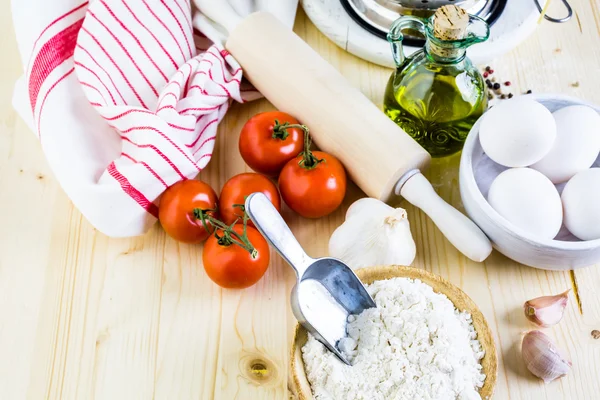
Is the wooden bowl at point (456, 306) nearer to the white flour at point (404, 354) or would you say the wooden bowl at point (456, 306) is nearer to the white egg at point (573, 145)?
the white flour at point (404, 354)

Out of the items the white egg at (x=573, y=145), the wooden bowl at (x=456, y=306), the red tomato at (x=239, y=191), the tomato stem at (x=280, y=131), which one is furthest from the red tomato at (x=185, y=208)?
the white egg at (x=573, y=145)

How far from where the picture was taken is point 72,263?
101cm

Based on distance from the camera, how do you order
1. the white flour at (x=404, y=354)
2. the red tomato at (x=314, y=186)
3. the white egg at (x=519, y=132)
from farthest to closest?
1. the red tomato at (x=314, y=186)
2. the white egg at (x=519, y=132)
3. the white flour at (x=404, y=354)

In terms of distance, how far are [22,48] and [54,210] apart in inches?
11.6

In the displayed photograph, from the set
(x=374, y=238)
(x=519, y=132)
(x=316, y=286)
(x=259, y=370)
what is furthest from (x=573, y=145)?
(x=259, y=370)

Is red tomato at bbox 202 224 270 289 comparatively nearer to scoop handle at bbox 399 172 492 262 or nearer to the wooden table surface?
the wooden table surface

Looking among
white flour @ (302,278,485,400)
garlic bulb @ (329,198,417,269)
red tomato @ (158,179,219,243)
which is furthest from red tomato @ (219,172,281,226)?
white flour @ (302,278,485,400)

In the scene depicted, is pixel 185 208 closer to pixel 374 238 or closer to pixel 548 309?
pixel 374 238

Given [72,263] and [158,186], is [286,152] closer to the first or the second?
[158,186]

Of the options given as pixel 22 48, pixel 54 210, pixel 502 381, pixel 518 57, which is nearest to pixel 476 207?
pixel 502 381

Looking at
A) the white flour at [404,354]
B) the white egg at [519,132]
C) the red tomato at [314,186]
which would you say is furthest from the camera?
the red tomato at [314,186]

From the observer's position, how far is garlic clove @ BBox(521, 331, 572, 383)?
0.85 m

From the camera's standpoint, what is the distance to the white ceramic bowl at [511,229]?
85 centimetres

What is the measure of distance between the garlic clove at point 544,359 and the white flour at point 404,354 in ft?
0.33
